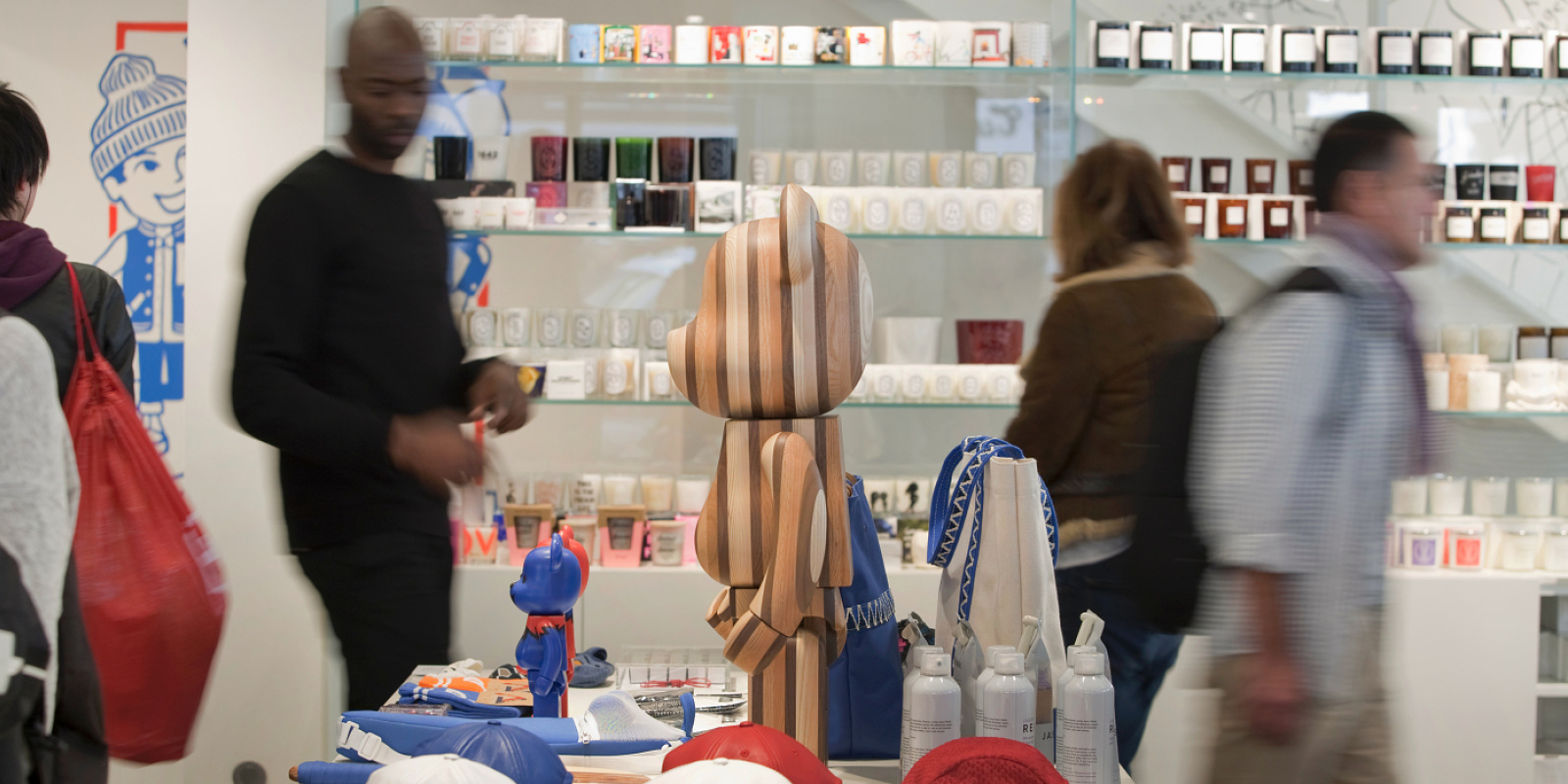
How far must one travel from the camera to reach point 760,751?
114 cm

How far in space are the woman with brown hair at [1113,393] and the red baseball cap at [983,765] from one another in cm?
115

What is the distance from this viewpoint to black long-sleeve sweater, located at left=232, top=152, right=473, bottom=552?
172 cm

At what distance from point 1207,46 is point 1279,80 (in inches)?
14.7

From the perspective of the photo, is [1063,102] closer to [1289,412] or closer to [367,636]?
[1289,412]

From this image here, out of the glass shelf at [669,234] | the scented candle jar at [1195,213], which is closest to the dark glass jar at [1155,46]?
the scented candle jar at [1195,213]

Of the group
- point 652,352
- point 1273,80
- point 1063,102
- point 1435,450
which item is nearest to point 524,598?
point 1435,450

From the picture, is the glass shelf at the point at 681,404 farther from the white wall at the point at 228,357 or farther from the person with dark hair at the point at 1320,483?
the person with dark hair at the point at 1320,483

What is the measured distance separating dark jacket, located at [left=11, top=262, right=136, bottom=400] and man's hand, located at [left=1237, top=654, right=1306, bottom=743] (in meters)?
1.93

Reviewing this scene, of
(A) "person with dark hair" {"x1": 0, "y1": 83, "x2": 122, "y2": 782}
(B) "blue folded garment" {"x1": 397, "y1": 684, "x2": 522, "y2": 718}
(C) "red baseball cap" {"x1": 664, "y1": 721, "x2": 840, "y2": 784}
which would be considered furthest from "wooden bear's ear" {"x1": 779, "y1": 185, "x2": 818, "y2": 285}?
(A) "person with dark hair" {"x1": 0, "y1": 83, "x2": 122, "y2": 782}

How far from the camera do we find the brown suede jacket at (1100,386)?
2.28m

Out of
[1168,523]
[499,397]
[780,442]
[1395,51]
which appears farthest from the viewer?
[1395,51]

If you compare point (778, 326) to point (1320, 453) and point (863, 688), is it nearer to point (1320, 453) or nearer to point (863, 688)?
point (863, 688)

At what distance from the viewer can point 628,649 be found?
94.0 inches

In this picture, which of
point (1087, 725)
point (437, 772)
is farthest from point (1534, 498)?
point (437, 772)
